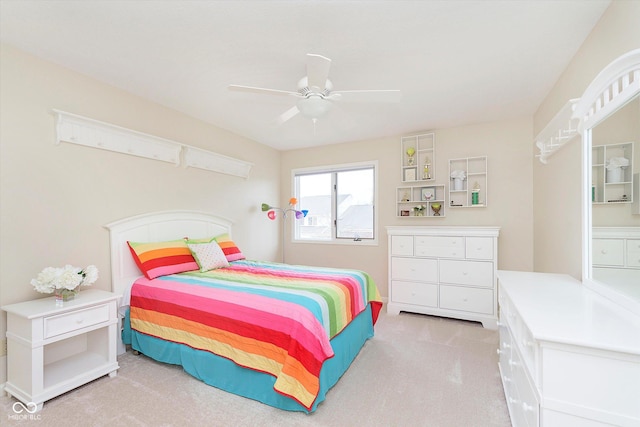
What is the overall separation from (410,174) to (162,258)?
3378mm

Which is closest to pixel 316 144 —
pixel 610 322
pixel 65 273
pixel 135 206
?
pixel 135 206

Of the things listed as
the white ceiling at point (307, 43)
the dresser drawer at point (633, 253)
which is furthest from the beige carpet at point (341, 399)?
the white ceiling at point (307, 43)

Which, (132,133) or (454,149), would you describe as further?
(454,149)

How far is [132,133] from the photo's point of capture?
283 cm

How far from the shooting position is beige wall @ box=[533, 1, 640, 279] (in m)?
1.58

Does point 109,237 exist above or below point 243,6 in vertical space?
below

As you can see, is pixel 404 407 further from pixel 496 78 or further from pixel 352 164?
pixel 352 164

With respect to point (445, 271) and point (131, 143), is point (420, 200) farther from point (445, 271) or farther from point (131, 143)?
point (131, 143)

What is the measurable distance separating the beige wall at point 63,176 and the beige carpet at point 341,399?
0.76 m

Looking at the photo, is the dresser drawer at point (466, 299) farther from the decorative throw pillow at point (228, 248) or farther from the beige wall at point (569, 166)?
the decorative throw pillow at point (228, 248)

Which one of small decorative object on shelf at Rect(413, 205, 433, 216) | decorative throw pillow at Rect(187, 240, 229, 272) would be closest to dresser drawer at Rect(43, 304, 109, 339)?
decorative throw pillow at Rect(187, 240, 229, 272)

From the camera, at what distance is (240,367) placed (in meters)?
1.98

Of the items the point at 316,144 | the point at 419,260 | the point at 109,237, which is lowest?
the point at 419,260

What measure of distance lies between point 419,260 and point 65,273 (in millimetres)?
3602
